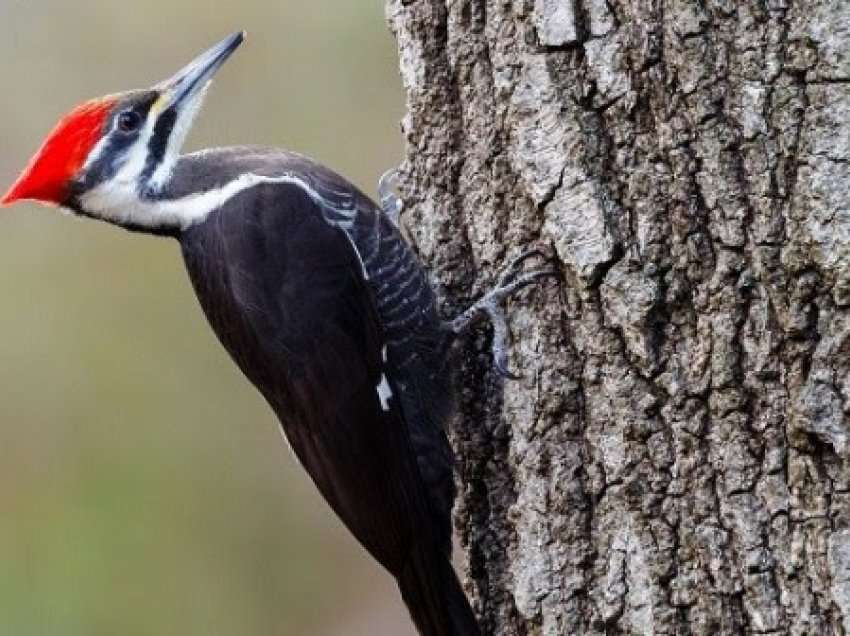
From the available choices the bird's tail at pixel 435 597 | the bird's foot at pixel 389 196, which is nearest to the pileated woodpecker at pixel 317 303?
the bird's tail at pixel 435 597

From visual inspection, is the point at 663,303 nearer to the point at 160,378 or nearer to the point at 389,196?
the point at 389,196

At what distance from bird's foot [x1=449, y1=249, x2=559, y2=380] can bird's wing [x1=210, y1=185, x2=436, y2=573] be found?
0.96 ft

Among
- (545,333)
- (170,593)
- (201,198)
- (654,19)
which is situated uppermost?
(654,19)

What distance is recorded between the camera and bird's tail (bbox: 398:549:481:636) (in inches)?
101

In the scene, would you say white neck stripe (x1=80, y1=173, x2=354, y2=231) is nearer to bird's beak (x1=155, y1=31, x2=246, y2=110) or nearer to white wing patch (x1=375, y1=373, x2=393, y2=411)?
bird's beak (x1=155, y1=31, x2=246, y2=110)

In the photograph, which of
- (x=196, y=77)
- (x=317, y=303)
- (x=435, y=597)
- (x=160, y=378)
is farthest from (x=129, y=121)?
(x=160, y=378)

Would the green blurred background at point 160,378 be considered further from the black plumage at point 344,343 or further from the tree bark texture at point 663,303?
the tree bark texture at point 663,303

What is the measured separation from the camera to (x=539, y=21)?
2283mm

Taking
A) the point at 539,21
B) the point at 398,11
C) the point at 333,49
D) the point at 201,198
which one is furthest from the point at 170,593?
the point at 539,21

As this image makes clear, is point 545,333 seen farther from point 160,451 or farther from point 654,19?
point 160,451

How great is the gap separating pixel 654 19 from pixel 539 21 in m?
0.23

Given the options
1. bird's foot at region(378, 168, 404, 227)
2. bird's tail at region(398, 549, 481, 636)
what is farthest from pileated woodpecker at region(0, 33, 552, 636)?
bird's foot at region(378, 168, 404, 227)

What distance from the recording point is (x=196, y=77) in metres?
3.10

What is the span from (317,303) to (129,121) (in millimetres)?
593
